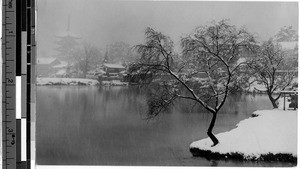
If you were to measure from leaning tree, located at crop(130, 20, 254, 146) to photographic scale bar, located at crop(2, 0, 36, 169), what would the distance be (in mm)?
483

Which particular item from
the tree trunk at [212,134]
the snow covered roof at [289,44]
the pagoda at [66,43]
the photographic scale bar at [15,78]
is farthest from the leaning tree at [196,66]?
the photographic scale bar at [15,78]

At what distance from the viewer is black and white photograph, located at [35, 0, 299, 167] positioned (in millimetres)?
2184

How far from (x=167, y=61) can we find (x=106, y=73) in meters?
0.28

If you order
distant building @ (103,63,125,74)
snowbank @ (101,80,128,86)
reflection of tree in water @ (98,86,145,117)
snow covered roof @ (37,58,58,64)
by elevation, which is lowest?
reflection of tree in water @ (98,86,145,117)

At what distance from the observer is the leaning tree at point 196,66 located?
220 centimetres

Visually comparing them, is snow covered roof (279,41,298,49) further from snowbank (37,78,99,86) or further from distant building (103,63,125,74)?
snowbank (37,78,99,86)

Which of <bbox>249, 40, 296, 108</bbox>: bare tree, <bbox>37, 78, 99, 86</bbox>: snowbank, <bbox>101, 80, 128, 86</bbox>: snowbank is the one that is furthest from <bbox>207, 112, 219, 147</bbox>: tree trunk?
<bbox>37, 78, 99, 86</bbox>: snowbank

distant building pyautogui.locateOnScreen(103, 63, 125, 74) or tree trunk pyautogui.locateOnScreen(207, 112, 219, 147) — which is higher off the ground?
distant building pyautogui.locateOnScreen(103, 63, 125, 74)

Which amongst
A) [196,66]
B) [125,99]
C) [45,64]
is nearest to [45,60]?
[45,64]

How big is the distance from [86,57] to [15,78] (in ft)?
1.11

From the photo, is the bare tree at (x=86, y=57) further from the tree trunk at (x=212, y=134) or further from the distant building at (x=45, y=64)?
the tree trunk at (x=212, y=134)

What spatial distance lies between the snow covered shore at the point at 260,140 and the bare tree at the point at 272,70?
3.3 inches

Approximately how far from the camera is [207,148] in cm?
220

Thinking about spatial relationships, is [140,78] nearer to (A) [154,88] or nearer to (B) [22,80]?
(A) [154,88]
